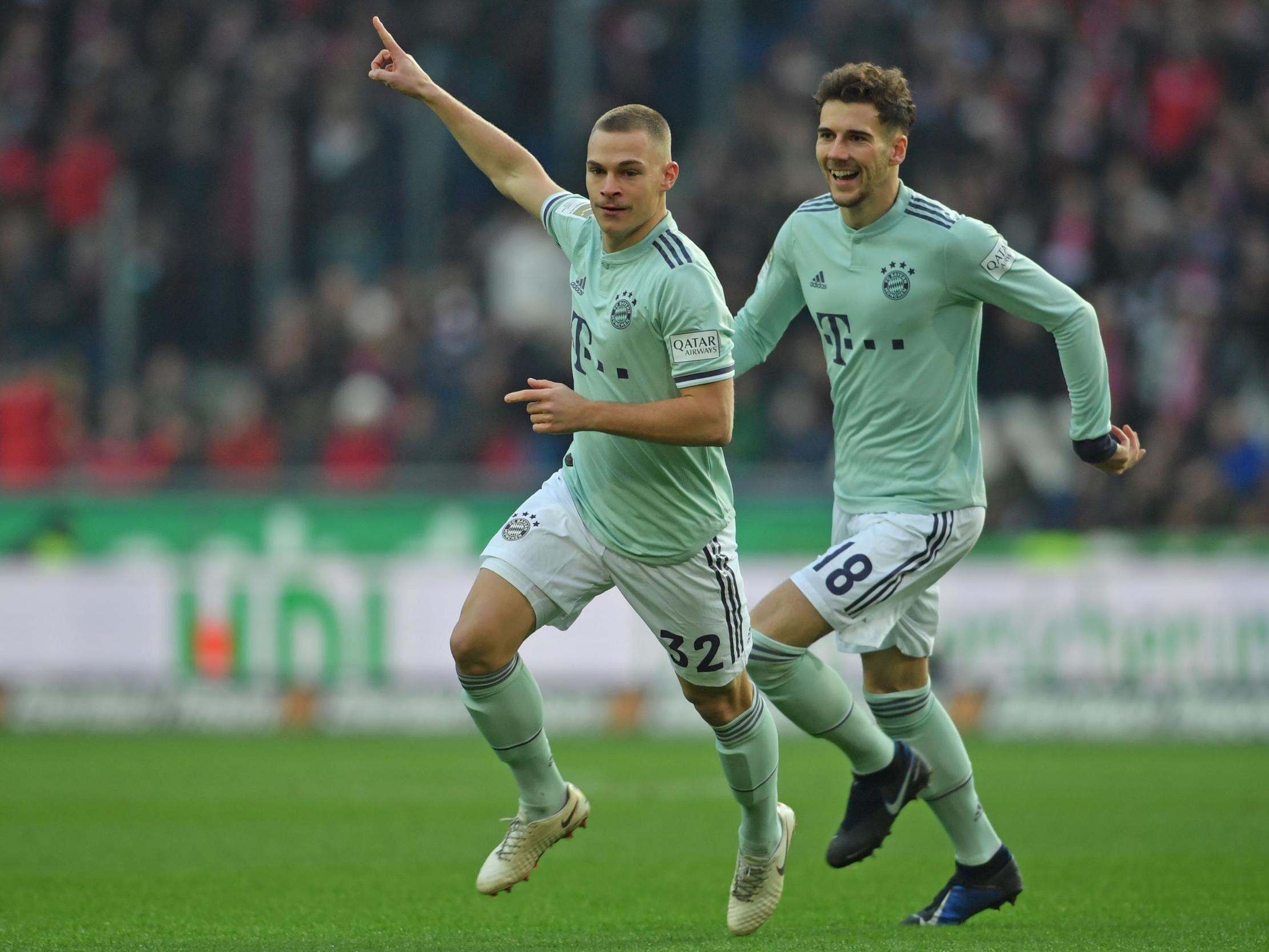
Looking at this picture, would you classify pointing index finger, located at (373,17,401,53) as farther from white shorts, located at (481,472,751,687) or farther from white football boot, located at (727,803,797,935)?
white football boot, located at (727,803,797,935)

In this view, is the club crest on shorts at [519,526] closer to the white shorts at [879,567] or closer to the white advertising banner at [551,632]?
the white shorts at [879,567]

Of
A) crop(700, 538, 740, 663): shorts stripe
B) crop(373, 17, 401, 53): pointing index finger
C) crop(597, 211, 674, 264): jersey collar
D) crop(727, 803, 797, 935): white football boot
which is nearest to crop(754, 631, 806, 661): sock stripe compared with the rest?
crop(700, 538, 740, 663): shorts stripe

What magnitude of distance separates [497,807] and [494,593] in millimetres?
4935

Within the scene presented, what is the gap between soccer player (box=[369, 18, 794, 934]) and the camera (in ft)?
19.9

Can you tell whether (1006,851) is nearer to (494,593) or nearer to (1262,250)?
(494,593)

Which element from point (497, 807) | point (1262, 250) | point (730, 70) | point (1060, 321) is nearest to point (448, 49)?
point (730, 70)

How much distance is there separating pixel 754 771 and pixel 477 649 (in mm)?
1084

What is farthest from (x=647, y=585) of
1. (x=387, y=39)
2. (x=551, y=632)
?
(x=551, y=632)

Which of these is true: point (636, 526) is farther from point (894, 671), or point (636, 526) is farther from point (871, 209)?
point (871, 209)

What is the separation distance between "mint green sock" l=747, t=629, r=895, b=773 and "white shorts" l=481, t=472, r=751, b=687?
233 millimetres

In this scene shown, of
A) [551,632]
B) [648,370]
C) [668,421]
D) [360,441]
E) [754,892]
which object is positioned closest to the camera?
[668,421]

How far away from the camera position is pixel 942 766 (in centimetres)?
703

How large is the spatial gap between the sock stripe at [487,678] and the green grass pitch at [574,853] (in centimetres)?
81

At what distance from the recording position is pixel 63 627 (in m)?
15.9
